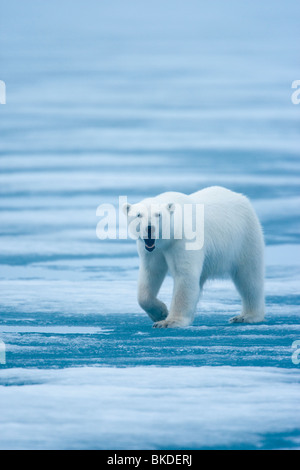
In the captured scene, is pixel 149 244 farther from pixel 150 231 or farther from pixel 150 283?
pixel 150 283

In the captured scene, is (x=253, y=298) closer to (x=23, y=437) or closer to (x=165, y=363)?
(x=165, y=363)

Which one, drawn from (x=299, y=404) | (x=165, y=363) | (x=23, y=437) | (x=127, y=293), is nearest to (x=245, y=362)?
(x=165, y=363)

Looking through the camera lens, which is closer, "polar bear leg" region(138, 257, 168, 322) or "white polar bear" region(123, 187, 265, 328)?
"white polar bear" region(123, 187, 265, 328)

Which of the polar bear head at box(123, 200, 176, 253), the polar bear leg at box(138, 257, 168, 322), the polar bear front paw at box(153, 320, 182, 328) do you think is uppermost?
the polar bear head at box(123, 200, 176, 253)

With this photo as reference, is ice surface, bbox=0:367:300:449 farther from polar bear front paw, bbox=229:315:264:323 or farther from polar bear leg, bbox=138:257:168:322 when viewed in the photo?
polar bear front paw, bbox=229:315:264:323

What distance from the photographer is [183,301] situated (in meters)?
4.88

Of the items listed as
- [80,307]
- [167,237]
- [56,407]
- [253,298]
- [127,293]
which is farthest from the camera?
[127,293]

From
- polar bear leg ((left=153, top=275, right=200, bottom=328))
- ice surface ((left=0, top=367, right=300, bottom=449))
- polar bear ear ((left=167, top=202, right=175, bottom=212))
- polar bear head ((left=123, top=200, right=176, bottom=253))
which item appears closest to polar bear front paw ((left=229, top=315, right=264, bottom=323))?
polar bear leg ((left=153, top=275, right=200, bottom=328))

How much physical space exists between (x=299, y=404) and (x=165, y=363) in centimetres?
85

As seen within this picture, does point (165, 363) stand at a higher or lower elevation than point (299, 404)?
higher

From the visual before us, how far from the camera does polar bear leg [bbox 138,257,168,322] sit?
5086 mm

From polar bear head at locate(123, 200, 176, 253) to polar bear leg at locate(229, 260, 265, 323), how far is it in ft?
2.79

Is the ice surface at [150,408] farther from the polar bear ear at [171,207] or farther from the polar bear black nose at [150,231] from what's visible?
the polar bear ear at [171,207]

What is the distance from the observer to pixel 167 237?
477 cm
